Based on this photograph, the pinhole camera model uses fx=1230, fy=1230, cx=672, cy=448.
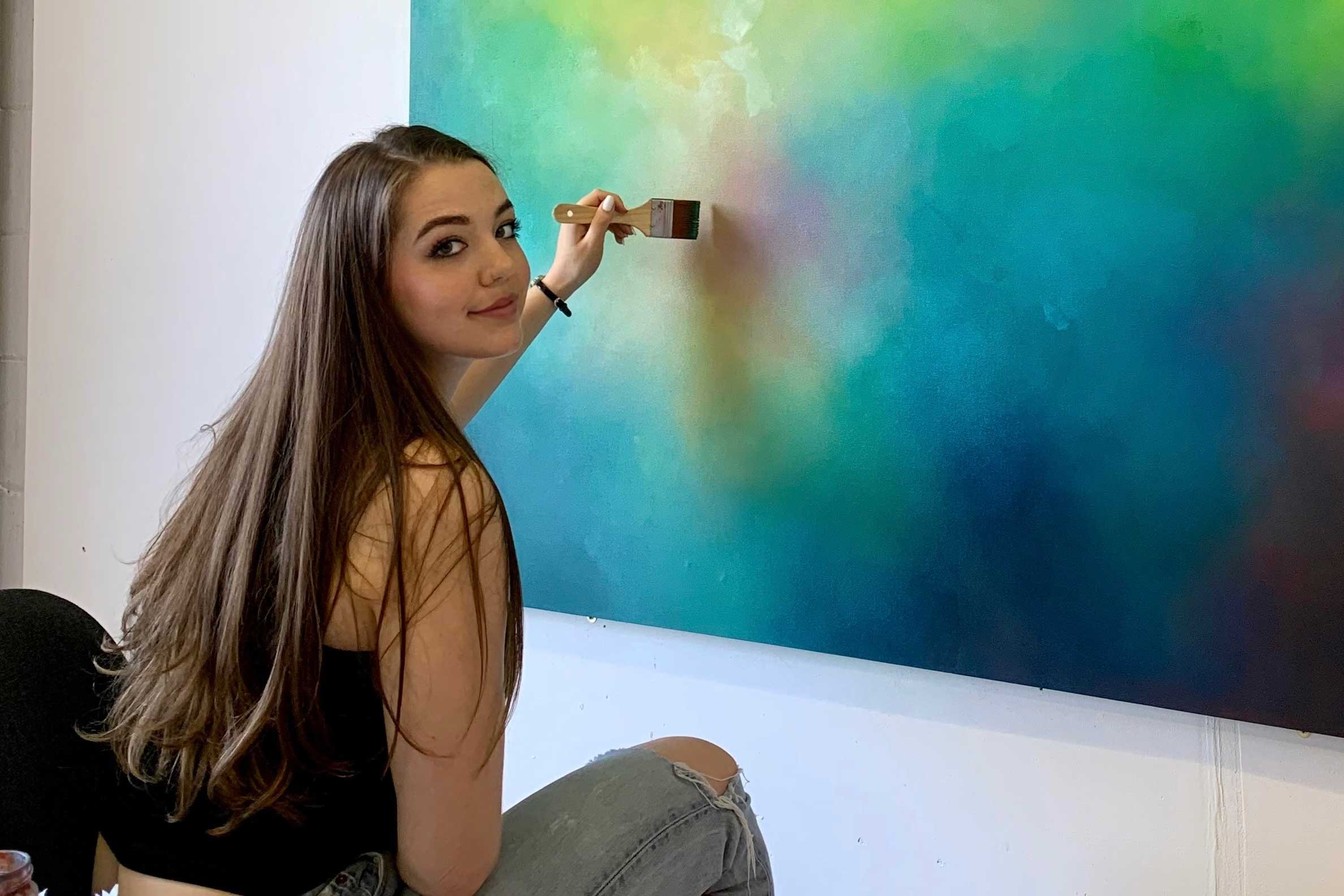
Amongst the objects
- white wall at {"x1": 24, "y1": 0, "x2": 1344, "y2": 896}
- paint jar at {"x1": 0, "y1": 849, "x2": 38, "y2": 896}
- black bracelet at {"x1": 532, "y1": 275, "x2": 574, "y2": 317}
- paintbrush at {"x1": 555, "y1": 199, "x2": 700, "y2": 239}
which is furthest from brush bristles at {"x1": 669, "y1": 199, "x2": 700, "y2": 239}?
paint jar at {"x1": 0, "y1": 849, "x2": 38, "y2": 896}

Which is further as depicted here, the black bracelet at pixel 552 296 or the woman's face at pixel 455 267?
the black bracelet at pixel 552 296

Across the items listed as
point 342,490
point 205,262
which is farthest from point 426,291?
point 205,262

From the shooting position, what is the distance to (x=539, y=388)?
165cm

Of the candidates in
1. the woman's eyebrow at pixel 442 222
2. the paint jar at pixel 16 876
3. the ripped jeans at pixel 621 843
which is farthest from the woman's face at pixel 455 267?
the paint jar at pixel 16 876

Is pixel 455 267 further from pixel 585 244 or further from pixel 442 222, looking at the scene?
pixel 585 244

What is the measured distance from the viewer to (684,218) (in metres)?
1.50

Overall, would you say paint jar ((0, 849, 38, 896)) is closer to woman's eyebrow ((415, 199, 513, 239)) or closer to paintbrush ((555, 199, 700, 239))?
woman's eyebrow ((415, 199, 513, 239))

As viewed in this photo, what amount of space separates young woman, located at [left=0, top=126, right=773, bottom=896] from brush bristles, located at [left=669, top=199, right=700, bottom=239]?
333mm

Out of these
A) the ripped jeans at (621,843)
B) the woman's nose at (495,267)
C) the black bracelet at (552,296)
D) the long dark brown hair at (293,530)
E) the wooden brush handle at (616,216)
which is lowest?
the ripped jeans at (621,843)

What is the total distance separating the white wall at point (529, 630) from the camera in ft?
4.36

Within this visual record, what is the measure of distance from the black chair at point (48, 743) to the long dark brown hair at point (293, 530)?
1.7 inches

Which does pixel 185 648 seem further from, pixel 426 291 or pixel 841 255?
A: pixel 841 255

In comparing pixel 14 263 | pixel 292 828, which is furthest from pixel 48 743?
pixel 14 263

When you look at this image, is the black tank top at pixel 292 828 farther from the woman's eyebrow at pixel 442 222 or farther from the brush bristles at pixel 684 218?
the brush bristles at pixel 684 218
